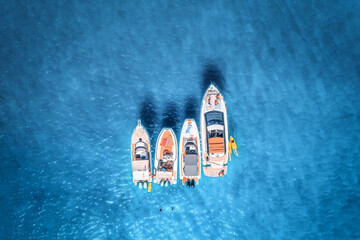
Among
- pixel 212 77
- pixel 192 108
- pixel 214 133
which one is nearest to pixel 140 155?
pixel 192 108

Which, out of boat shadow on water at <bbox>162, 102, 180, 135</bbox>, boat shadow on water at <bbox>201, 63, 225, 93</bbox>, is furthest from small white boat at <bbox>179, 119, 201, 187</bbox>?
boat shadow on water at <bbox>201, 63, 225, 93</bbox>

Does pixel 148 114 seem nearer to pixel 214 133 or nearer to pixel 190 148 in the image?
pixel 190 148

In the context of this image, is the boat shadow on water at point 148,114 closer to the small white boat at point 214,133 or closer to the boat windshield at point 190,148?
the boat windshield at point 190,148

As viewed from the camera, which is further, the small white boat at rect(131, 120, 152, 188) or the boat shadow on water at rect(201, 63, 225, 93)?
the boat shadow on water at rect(201, 63, 225, 93)

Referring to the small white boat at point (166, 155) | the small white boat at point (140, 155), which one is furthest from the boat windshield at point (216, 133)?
the small white boat at point (140, 155)

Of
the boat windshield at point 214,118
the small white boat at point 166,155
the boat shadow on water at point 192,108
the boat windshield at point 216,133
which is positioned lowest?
the small white boat at point 166,155

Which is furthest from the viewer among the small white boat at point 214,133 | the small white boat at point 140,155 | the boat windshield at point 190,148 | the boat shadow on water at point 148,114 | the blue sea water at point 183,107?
the boat shadow on water at point 148,114

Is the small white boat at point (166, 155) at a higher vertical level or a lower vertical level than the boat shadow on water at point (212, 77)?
lower

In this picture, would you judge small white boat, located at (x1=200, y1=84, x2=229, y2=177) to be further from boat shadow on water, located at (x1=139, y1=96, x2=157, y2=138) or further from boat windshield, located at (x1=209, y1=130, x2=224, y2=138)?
boat shadow on water, located at (x1=139, y1=96, x2=157, y2=138)
